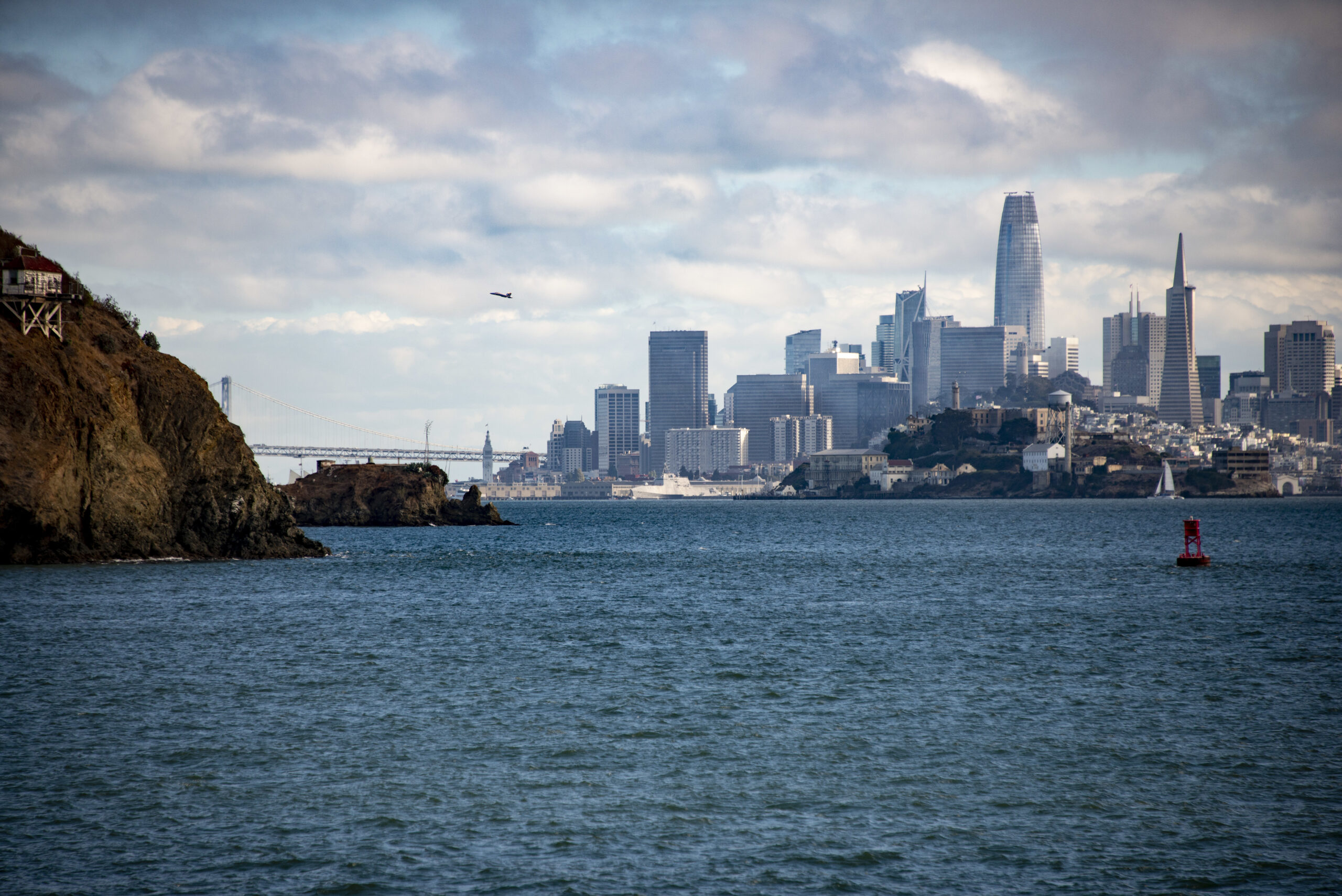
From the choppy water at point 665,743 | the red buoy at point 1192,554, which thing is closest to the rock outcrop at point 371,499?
the choppy water at point 665,743

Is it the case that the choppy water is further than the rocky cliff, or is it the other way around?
the rocky cliff

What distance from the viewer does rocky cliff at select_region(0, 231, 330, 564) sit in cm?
4759

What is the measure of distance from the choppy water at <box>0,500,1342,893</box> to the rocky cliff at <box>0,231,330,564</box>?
15.9 feet

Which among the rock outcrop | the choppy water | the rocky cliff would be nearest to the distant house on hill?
the rocky cliff

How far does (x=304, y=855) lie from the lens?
14133 millimetres

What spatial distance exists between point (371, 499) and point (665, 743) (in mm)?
103441

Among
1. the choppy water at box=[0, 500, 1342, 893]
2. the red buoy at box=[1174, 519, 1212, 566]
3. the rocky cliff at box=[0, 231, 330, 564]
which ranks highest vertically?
the rocky cliff at box=[0, 231, 330, 564]

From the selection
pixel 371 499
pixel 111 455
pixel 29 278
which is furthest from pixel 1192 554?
pixel 371 499

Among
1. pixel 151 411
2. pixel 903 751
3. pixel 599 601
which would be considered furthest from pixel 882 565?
pixel 903 751

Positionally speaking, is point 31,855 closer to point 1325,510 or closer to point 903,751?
point 903,751

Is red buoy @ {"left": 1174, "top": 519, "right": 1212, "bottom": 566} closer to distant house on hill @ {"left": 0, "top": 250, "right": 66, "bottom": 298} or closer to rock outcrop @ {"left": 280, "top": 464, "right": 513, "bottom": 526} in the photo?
A: distant house on hill @ {"left": 0, "top": 250, "right": 66, "bottom": 298}

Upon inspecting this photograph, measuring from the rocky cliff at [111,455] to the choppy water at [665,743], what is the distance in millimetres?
4852

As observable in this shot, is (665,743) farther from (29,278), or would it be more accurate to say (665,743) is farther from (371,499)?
(371,499)

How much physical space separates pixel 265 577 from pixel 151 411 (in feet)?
34.3
